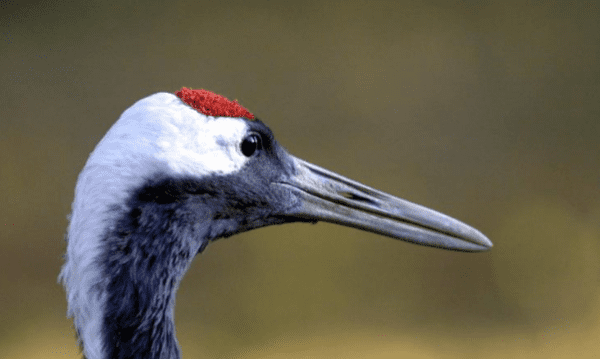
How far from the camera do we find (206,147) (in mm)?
881

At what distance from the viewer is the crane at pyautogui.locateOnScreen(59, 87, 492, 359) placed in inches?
32.3

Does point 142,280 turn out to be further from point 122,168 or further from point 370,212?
point 370,212

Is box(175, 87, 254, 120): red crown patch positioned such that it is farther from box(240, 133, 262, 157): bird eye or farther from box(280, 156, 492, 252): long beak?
box(280, 156, 492, 252): long beak

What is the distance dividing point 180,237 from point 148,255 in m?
0.05

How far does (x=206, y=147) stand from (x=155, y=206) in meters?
0.11

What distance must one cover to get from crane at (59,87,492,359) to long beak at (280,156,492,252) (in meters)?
0.05

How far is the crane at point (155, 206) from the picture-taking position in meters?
0.82

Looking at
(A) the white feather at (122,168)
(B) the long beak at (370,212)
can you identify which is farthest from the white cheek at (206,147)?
(B) the long beak at (370,212)

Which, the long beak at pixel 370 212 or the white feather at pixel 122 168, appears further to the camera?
the long beak at pixel 370 212

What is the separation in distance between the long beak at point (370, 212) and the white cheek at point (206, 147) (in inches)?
5.2

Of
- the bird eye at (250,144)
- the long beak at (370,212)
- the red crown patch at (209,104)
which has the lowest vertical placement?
the long beak at (370,212)

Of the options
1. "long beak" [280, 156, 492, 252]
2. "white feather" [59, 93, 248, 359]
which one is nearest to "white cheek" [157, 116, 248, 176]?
"white feather" [59, 93, 248, 359]

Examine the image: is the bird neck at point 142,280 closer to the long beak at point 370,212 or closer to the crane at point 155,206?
the crane at point 155,206

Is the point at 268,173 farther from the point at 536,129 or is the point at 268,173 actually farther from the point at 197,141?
the point at 536,129
